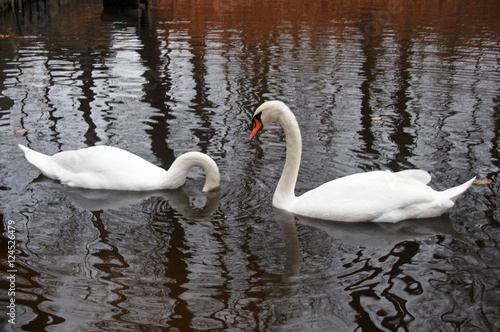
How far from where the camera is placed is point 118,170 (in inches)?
243

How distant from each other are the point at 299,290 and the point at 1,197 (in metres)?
3.21

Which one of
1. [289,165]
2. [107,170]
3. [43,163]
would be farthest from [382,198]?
[43,163]

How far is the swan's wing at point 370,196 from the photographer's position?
520cm

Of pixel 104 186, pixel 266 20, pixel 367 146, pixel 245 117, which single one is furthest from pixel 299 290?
pixel 266 20

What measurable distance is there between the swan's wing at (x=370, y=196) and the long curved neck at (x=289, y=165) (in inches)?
10.8

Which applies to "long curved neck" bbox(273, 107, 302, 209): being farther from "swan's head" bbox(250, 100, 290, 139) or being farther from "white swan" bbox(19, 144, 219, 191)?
"white swan" bbox(19, 144, 219, 191)

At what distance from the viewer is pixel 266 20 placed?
20562mm

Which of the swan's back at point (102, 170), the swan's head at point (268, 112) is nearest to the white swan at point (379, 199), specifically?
the swan's head at point (268, 112)

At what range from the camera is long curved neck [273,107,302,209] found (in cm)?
560

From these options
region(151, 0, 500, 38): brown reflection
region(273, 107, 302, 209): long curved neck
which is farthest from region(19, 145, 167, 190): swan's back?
region(151, 0, 500, 38): brown reflection

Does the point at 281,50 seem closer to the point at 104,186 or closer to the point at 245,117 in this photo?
the point at 245,117

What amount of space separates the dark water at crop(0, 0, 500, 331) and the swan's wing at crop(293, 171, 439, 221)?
0.47ft

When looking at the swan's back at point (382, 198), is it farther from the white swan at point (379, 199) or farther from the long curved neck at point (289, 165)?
the long curved neck at point (289, 165)

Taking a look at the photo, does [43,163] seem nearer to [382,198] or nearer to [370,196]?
[370,196]
